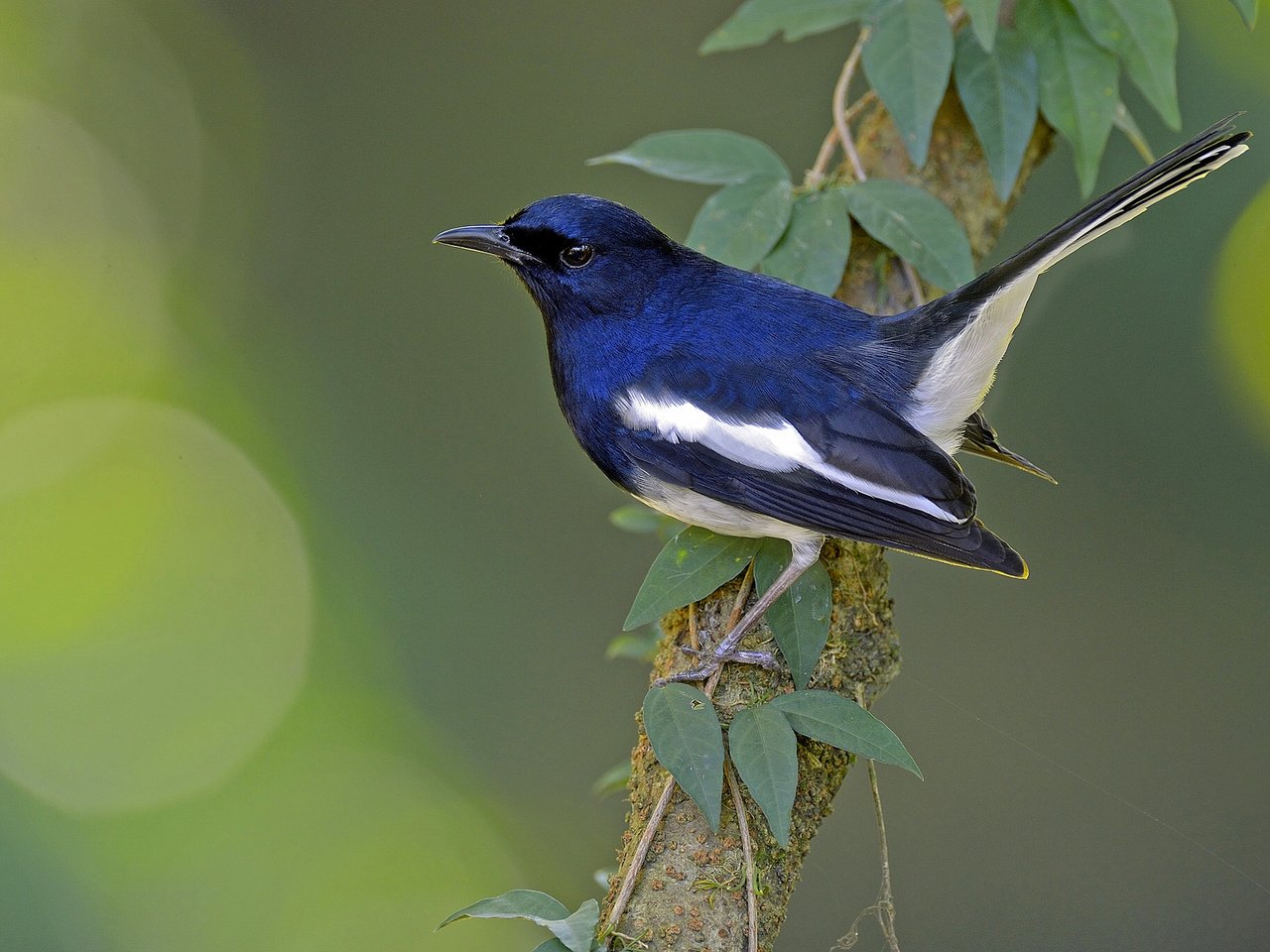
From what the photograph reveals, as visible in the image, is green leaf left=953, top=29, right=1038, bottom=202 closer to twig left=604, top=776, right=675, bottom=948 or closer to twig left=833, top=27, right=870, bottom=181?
twig left=833, top=27, right=870, bottom=181

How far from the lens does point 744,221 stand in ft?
6.52

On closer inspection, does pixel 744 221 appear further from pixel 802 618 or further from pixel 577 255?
pixel 802 618

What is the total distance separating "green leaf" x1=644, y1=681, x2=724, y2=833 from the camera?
137 centimetres

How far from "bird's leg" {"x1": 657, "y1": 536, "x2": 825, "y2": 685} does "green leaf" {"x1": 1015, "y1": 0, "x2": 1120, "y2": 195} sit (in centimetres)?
78

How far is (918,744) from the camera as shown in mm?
2961

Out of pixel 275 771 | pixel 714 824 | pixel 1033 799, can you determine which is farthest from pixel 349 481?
pixel 714 824

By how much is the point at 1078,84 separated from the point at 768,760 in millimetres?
1265

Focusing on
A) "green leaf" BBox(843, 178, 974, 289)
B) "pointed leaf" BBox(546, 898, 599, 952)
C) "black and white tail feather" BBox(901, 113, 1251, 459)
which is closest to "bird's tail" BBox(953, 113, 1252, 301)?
"black and white tail feather" BBox(901, 113, 1251, 459)

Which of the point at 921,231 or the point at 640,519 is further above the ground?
the point at 921,231

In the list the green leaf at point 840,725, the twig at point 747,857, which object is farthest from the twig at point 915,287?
the twig at point 747,857

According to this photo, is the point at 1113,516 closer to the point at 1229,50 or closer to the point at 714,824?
the point at 1229,50

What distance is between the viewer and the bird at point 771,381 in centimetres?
167

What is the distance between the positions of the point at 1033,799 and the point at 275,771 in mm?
1907

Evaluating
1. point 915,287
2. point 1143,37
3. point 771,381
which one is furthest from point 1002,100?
point 771,381
